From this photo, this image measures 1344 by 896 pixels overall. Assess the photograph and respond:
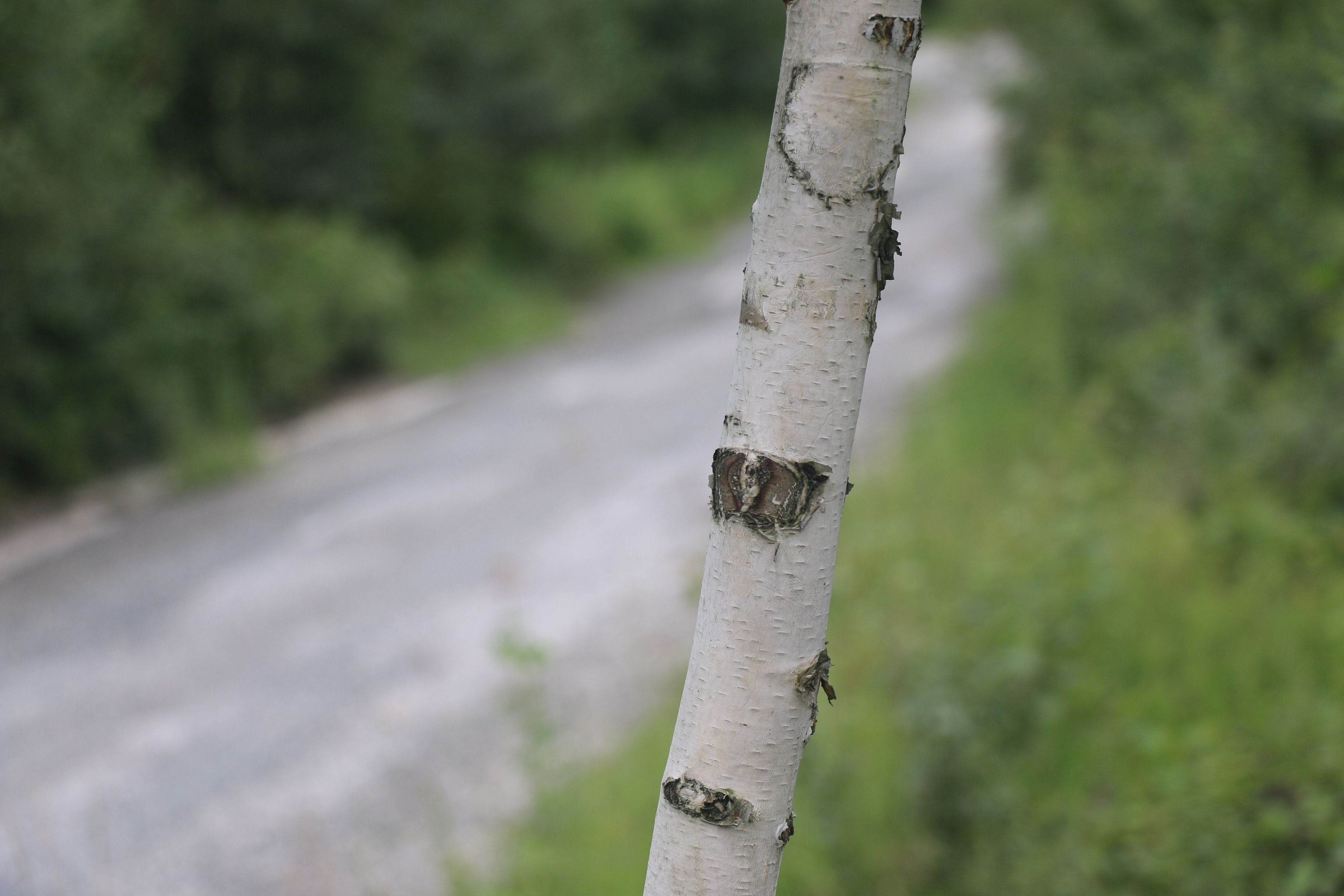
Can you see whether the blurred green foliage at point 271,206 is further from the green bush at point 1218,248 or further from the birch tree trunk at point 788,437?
the birch tree trunk at point 788,437

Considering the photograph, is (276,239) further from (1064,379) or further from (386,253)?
(1064,379)

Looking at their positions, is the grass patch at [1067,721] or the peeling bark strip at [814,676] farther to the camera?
the grass patch at [1067,721]

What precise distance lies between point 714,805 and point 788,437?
41 cm

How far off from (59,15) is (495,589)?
5.02m

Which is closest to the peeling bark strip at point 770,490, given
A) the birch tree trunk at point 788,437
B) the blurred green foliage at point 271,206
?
the birch tree trunk at point 788,437

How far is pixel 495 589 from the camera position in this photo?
6312 mm

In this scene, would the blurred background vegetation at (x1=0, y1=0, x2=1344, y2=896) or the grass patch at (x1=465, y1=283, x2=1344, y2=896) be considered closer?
the grass patch at (x1=465, y1=283, x2=1344, y2=896)

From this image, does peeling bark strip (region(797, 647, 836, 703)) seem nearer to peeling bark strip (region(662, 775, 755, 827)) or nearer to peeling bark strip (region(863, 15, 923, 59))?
peeling bark strip (region(662, 775, 755, 827))

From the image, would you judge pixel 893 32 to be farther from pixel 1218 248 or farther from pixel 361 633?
pixel 361 633

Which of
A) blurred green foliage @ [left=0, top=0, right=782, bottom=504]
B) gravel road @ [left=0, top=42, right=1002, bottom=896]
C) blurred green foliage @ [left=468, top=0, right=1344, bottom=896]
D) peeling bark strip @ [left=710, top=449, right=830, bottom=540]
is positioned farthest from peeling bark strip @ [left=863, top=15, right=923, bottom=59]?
Result: blurred green foliage @ [left=0, top=0, right=782, bottom=504]

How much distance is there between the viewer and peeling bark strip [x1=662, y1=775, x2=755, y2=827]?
111cm

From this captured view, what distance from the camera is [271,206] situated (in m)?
11.2

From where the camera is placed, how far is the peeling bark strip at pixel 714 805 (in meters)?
1.11

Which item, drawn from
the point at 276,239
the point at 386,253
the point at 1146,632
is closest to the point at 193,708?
the point at 1146,632
